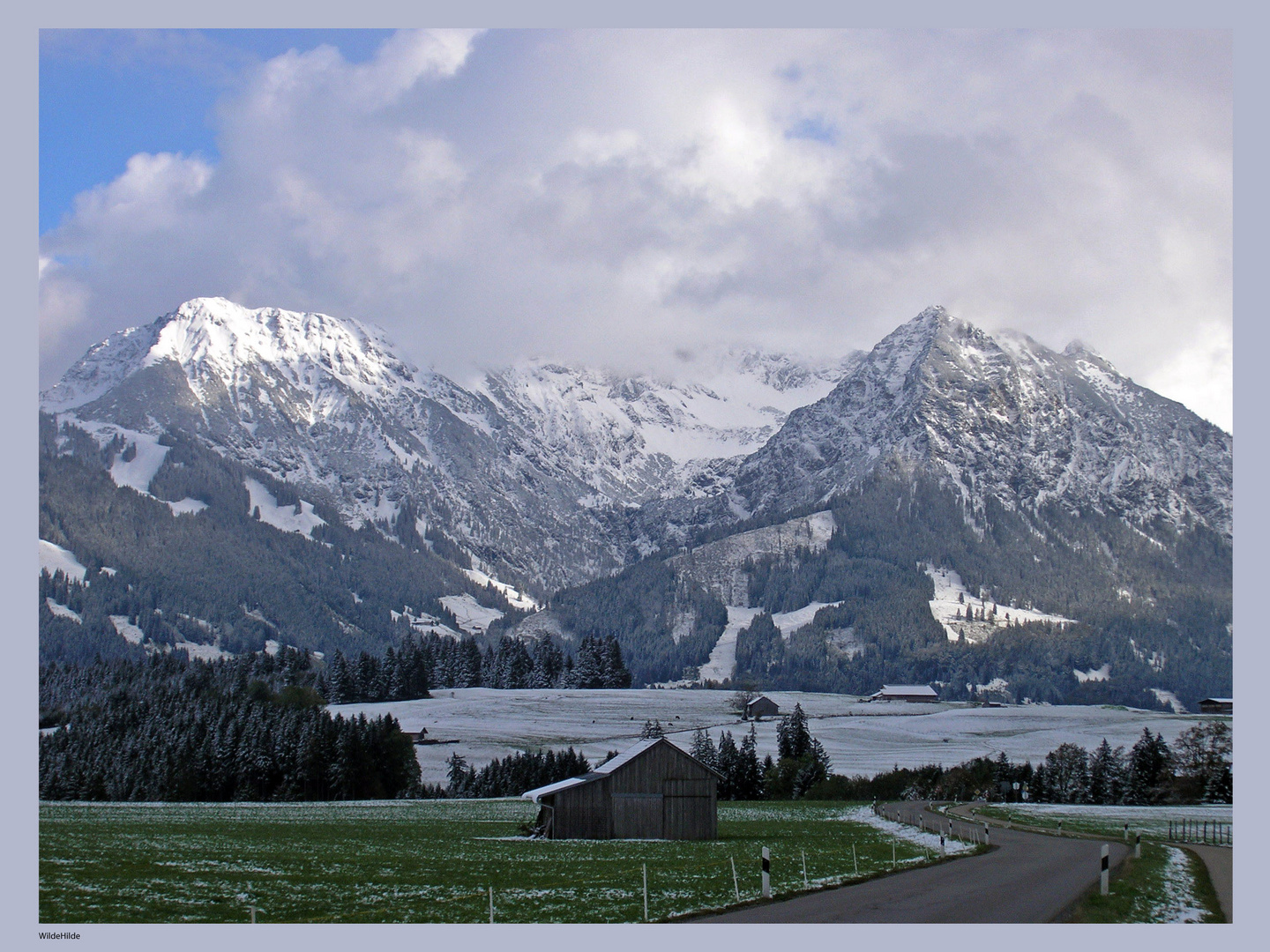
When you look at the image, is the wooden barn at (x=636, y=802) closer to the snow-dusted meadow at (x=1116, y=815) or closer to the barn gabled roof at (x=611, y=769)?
the barn gabled roof at (x=611, y=769)

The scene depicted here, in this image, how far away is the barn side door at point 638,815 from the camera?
67.9 metres

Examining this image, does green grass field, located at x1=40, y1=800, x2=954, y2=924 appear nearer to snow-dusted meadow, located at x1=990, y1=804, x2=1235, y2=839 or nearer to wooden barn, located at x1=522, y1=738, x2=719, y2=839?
wooden barn, located at x1=522, y1=738, x2=719, y2=839

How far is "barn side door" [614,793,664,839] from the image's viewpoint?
67.9 meters

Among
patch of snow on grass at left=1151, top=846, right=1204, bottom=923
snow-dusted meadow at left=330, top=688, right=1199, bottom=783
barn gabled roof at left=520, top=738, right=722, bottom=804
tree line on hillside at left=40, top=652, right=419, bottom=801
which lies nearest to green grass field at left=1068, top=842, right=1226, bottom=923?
patch of snow on grass at left=1151, top=846, right=1204, bottom=923

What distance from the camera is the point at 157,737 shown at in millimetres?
126000

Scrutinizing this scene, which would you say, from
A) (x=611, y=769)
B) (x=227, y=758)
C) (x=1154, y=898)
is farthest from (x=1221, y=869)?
(x=227, y=758)

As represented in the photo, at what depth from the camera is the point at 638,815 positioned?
68.1 meters

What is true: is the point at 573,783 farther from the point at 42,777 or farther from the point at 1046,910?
the point at 42,777

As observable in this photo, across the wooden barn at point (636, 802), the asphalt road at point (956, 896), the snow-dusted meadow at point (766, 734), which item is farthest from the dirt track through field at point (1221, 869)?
the snow-dusted meadow at point (766, 734)

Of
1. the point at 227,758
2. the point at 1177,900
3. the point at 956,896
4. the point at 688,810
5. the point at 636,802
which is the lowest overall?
the point at 227,758

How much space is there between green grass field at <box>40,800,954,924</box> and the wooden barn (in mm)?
2520

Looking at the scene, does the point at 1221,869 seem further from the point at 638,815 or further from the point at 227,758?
the point at 227,758

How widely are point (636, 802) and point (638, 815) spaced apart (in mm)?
733

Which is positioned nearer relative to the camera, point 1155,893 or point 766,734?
point 1155,893
